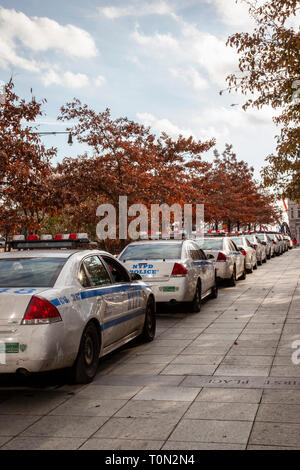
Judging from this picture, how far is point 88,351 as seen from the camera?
644 centimetres

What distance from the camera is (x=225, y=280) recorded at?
677 inches

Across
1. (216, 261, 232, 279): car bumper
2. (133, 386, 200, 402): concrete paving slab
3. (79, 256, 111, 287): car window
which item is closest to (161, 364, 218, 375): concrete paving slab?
(133, 386, 200, 402): concrete paving slab

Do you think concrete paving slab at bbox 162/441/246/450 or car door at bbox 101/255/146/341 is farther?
car door at bbox 101/255/146/341

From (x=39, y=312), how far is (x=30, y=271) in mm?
963

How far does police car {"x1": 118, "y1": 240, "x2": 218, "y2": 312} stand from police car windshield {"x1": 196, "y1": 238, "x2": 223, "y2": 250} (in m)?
4.31

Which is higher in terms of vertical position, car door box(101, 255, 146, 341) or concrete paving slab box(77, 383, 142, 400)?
car door box(101, 255, 146, 341)

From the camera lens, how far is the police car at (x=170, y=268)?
443 inches

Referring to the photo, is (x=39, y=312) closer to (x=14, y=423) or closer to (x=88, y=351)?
(x=14, y=423)

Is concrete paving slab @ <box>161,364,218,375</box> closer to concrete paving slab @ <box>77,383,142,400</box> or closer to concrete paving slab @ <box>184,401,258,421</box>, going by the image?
concrete paving slab @ <box>77,383,142,400</box>

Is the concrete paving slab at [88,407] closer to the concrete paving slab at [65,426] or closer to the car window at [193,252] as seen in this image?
the concrete paving slab at [65,426]

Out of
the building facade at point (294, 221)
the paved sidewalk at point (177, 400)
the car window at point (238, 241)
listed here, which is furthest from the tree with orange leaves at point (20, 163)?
the building facade at point (294, 221)

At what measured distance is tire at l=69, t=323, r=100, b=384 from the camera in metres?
6.12
